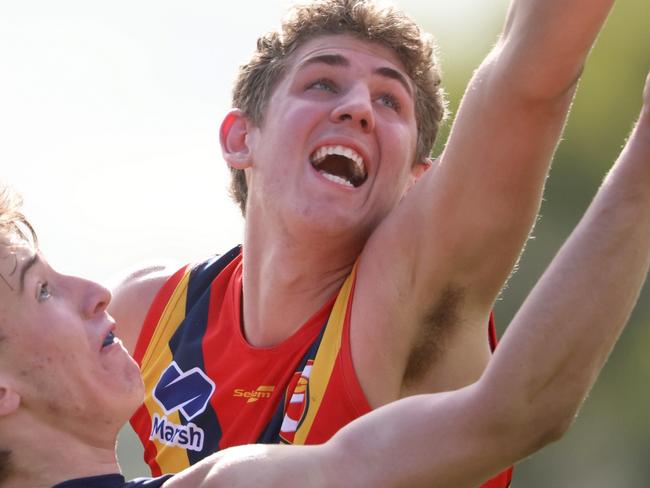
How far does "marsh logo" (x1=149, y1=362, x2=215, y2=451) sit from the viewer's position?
466cm

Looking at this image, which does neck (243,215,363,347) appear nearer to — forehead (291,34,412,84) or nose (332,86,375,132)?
nose (332,86,375,132)

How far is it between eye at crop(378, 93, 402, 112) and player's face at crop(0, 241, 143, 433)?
4.73ft

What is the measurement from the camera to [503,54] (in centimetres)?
334

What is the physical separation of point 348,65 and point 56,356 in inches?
64.5

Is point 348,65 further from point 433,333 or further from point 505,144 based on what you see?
point 505,144

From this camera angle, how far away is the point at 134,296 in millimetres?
5363

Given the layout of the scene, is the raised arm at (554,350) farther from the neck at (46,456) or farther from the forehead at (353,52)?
the forehead at (353,52)

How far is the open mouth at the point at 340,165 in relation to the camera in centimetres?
462

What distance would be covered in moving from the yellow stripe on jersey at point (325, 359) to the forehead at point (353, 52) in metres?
0.81

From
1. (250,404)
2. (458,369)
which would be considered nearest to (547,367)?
(458,369)

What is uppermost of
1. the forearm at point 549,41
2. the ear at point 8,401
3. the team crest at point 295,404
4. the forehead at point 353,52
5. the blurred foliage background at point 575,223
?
the forearm at point 549,41

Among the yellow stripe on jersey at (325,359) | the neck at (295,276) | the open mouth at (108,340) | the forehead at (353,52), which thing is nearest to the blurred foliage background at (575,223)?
the forehead at (353,52)

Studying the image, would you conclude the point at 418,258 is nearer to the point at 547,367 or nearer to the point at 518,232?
the point at 518,232

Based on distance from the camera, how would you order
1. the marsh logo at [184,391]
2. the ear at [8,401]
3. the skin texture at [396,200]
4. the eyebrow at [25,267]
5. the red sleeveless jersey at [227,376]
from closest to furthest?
the skin texture at [396,200]
the ear at [8,401]
the eyebrow at [25,267]
the red sleeveless jersey at [227,376]
the marsh logo at [184,391]
